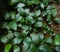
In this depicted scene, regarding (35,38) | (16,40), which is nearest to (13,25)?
(16,40)

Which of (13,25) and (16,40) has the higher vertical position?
(13,25)

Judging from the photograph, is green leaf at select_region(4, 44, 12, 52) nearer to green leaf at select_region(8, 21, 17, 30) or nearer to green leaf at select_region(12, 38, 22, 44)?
green leaf at select_region(12, 38, 22, 44)

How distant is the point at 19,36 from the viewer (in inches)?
80.7

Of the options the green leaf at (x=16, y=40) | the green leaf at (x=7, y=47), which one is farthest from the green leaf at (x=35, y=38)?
the green leaf at (x=7, y=47)

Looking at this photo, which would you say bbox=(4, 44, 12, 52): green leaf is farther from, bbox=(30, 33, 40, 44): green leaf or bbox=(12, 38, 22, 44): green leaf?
bbox=(30, 33, 40, 44): green leaf

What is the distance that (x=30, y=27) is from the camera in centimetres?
210

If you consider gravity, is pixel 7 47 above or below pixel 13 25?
below

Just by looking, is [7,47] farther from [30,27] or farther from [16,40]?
[30,27]

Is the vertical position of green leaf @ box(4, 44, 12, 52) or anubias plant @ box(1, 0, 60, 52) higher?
anubias plant @ box(1, 0, 60, 52)

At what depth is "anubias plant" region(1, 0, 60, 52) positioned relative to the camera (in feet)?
6.51

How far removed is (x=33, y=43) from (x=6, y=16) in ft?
1.41

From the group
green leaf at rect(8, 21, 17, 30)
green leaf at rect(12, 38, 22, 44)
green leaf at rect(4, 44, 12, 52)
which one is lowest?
green leaf at rect(4, 44, 12, 52)

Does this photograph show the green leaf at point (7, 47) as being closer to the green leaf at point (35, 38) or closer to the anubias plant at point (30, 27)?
the anubias plant at point (30, 27)

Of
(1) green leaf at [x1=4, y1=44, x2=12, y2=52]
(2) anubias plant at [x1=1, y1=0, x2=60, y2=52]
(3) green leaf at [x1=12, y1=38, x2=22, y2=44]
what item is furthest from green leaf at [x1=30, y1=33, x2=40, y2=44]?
(1) green leaf at [x1=4, y1=44, x2=12, y2=52]
